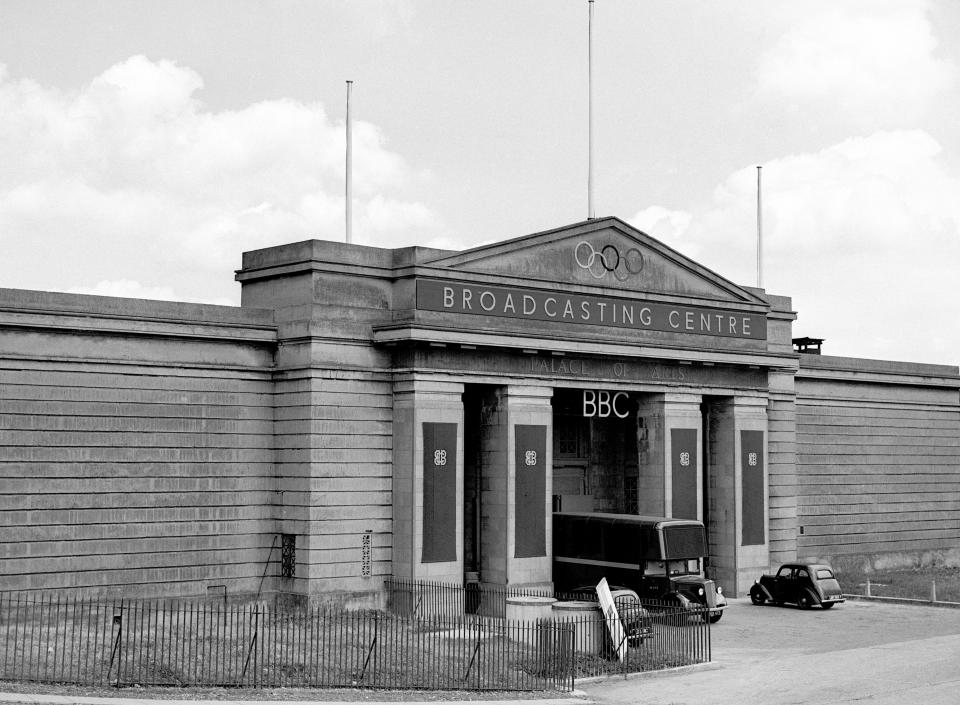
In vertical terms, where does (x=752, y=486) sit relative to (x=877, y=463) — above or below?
below

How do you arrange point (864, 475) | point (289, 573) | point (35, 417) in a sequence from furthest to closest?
point (864, 475) < point (289, 573) < point (35, 417)

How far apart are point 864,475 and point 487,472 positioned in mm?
22980

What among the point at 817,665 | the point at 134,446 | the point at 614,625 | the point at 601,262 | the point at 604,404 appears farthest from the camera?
the point at 604,404

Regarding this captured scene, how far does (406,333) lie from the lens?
1572 inches

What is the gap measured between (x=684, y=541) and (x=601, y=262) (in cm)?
1045

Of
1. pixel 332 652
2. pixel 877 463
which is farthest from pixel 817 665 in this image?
pixel 877 463

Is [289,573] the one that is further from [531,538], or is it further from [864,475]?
[864,475]

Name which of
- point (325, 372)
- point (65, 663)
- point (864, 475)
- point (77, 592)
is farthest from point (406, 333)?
point (864, 475)

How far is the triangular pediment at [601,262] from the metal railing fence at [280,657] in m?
13.2

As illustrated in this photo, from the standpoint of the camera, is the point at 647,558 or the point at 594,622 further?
the point at 647,558

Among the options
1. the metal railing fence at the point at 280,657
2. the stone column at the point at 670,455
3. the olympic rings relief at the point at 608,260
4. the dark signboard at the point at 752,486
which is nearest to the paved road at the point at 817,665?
the metal railing fence at the point at 280,657

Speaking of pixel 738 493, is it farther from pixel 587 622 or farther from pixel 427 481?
pixel 587 622

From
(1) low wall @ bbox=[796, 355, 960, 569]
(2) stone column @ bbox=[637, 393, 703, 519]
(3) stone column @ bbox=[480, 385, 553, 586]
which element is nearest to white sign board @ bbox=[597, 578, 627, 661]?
(3) stone column @ bbox=[480, 385, 553, 586]

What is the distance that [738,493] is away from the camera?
49719 mm
